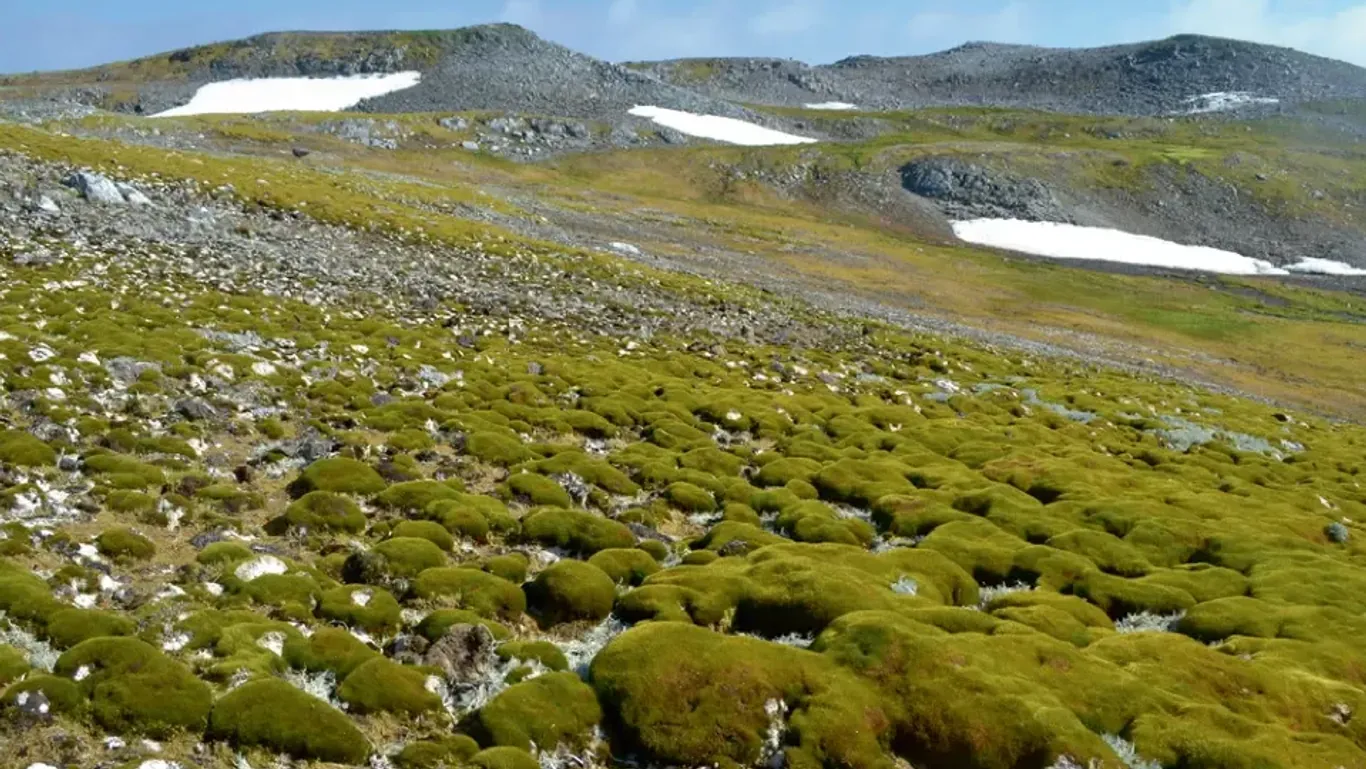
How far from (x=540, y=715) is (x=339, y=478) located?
9593 millimetres

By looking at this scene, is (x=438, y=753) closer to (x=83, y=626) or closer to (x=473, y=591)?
(x=473, y=591)

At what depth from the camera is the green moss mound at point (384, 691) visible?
38.3ft

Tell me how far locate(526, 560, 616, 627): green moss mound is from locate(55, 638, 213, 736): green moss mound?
19.1 feet

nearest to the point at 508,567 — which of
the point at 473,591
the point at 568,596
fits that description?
the point at 473,591

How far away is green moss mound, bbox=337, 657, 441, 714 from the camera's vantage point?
1168 cm

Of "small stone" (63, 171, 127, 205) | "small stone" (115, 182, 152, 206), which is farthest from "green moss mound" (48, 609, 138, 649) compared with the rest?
"small stone" (115, 182, 152, 206)

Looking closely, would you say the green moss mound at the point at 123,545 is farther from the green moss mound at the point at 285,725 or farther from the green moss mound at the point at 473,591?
the green moss mound at the point at 285,725

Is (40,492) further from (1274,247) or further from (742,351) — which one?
(1274,247)

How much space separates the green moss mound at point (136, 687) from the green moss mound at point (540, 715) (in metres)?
3.32

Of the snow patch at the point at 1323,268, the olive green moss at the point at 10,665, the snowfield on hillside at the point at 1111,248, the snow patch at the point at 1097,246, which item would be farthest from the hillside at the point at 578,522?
the snow patch at the point at 1323,268

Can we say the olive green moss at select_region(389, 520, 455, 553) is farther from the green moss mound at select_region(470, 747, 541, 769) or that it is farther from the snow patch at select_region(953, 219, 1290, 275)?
the snow patch at select_region(953, 219, 1290, 275)

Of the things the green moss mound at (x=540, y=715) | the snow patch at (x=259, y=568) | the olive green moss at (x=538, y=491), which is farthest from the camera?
the olive green moss at (x=538, y=491)

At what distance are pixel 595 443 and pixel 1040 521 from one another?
12.7 meters

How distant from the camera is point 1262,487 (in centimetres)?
3475
